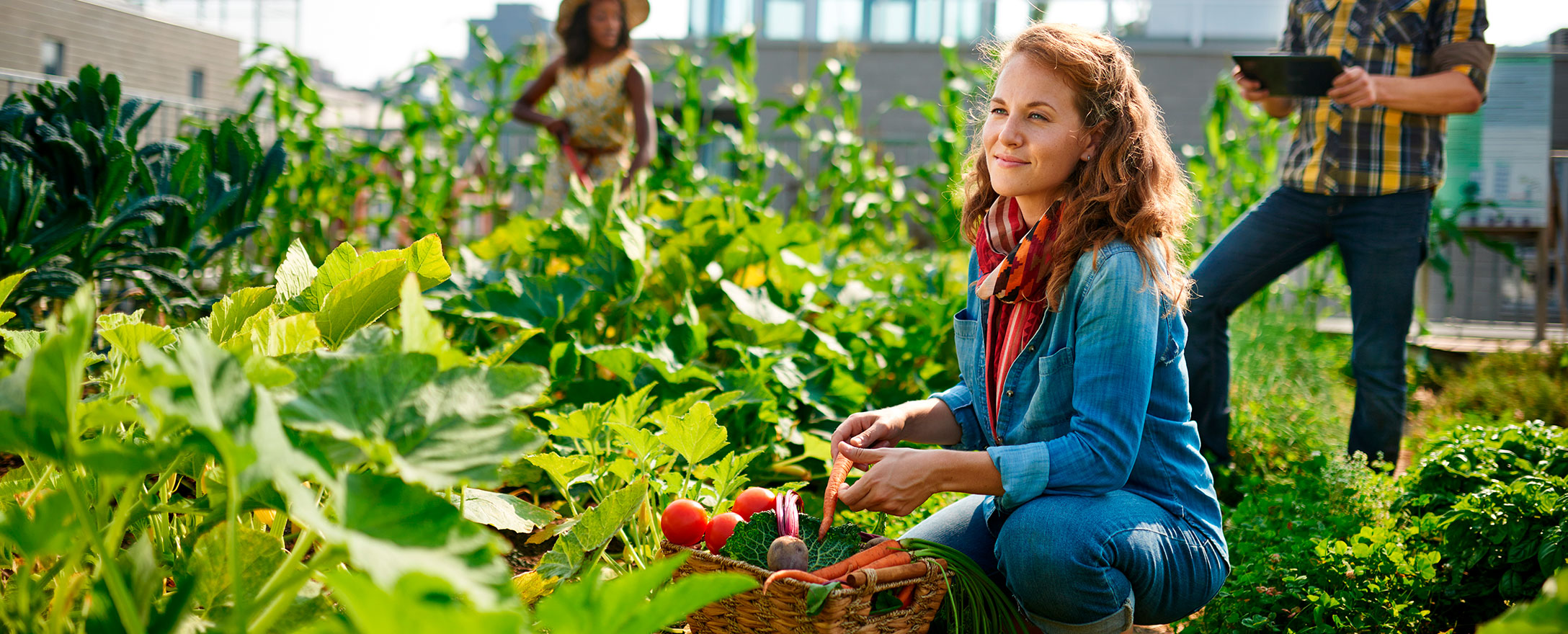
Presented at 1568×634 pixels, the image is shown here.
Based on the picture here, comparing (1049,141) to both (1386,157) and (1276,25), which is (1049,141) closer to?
(1386,157)

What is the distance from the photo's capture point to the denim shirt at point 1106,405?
4.58ft

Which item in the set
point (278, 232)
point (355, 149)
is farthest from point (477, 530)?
point (355, 149)

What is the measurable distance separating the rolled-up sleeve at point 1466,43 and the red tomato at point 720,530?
2.01 m

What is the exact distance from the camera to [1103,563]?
4.57 feet

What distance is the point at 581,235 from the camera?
2846 mm

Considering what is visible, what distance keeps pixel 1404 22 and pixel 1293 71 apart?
0.28 meters

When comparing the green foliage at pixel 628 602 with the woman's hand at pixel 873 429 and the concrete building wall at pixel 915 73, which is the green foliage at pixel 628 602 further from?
the concrete building wall at pixel 915 73

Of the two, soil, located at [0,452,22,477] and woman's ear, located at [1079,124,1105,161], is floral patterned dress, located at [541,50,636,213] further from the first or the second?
woman's ear, located at [1079,124,1105,161]

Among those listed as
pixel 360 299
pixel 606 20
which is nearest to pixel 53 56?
pixel 606 20

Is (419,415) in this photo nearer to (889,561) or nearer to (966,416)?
(889,561)

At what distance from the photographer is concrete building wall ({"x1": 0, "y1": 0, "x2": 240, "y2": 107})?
14.6 meters

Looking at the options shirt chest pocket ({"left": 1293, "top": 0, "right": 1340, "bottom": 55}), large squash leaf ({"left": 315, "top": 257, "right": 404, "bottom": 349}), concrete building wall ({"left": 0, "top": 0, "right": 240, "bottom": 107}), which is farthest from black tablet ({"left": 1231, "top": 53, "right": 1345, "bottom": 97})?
concrete building wall ({"left": 0, "top": 0, "right": 240, "bottom": 107})

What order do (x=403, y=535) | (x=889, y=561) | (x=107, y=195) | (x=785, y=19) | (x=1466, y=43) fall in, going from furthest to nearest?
1. (x=785, y=19)
2. (x=1466, y=43)
3. (x=107, y=195)
4. (x=889, y=561)
5. (x=403, y=535)

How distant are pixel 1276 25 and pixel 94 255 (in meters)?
11.7
